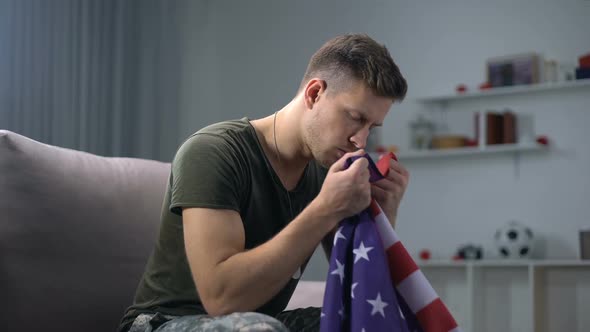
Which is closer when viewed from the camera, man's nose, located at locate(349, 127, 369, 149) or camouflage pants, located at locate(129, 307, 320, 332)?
camouflage pants, located at locate(129, 307, 320, 332)

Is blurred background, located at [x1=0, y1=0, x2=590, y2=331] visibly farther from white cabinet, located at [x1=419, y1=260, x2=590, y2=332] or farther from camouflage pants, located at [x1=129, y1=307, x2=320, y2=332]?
camouflage pants, located at [x1=129, y1=307, x2=320, y2=332]

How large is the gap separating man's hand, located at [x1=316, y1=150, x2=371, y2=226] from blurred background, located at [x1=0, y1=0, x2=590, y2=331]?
3.11 meters

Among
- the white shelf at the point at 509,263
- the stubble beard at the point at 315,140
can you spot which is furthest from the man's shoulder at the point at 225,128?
the white shelf at the point at 509,263

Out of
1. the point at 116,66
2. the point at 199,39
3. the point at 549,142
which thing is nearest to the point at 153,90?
the point at 116,66

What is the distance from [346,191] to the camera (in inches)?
51.3

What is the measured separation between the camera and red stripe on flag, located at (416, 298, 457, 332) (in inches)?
51.8

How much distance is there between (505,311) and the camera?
14.6 feet

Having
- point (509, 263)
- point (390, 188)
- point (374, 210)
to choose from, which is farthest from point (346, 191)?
A: point (509, 263)

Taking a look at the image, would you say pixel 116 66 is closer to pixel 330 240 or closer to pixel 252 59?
pixel 252 59

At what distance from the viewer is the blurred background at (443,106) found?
13.9 ft

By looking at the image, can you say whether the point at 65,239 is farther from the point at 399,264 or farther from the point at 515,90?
the point at 515,90

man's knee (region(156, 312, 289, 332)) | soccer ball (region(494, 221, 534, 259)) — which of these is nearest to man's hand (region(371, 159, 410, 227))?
man's knee (region(156, 312, 289, 332))

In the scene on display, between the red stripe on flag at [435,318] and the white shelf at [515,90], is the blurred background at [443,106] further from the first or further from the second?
the red stripe on flag at [435,318]

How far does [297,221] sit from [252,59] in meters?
4.42
